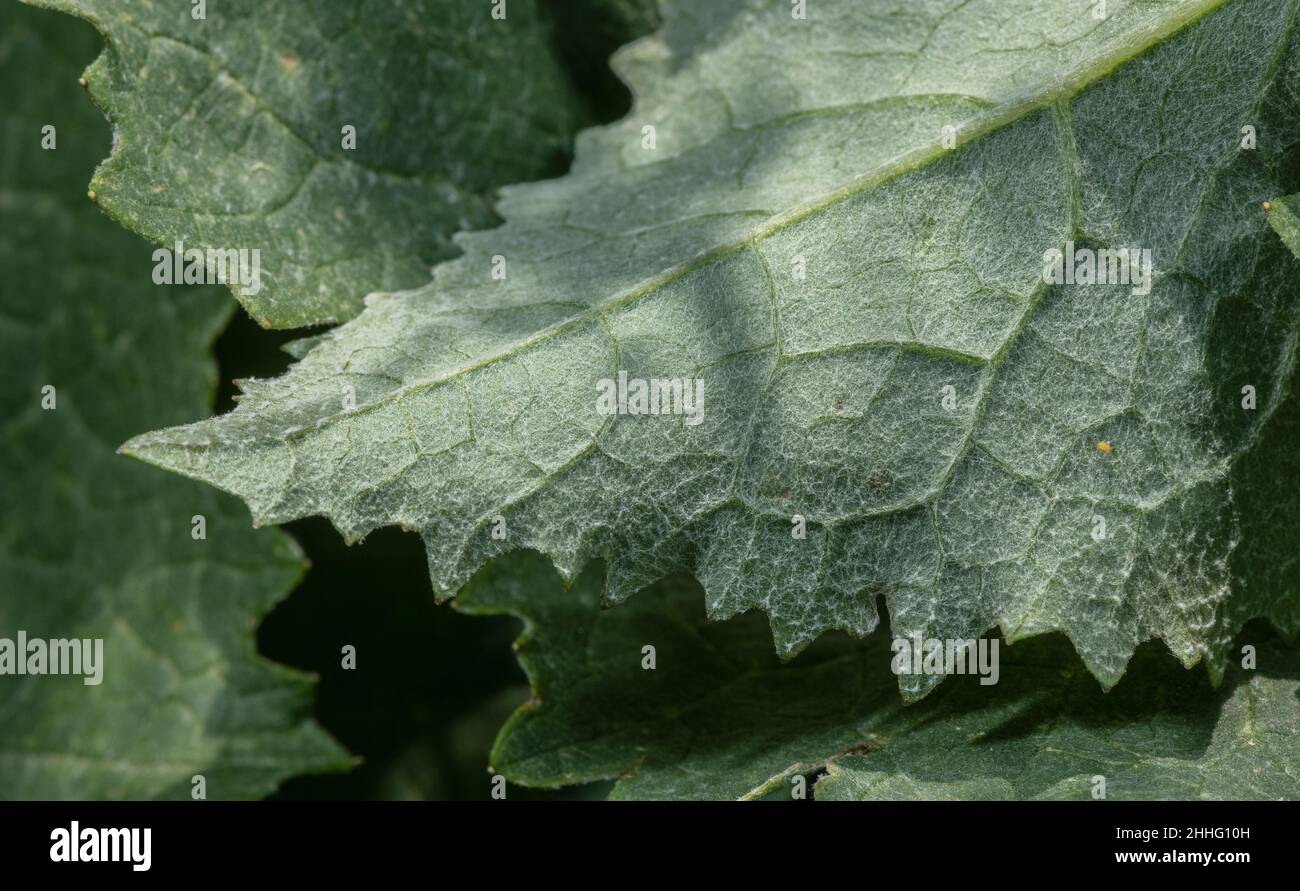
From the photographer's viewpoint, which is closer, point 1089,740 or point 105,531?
point 1089,740

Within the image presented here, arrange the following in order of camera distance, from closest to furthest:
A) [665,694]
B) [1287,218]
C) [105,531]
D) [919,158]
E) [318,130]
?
[1287,218] < [919,158] < [665,694] < [318,130] < [105,531]

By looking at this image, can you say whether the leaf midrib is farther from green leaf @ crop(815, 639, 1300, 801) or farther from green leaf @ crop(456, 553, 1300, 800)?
green leaf @ crop(815, 639, 1300, 801)

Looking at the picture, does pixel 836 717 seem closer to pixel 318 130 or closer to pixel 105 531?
pixel 318 130

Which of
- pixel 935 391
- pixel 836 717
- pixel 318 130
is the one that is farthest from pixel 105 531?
pixel 935 391

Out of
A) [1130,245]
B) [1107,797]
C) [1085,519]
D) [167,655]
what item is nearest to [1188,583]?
[1085,519]

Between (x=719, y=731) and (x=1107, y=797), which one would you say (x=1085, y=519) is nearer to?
(x=1107, y=797)

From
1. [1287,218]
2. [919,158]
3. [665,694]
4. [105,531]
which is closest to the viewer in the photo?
[1287,218]

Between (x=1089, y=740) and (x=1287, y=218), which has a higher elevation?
(x=1287, y=218)
